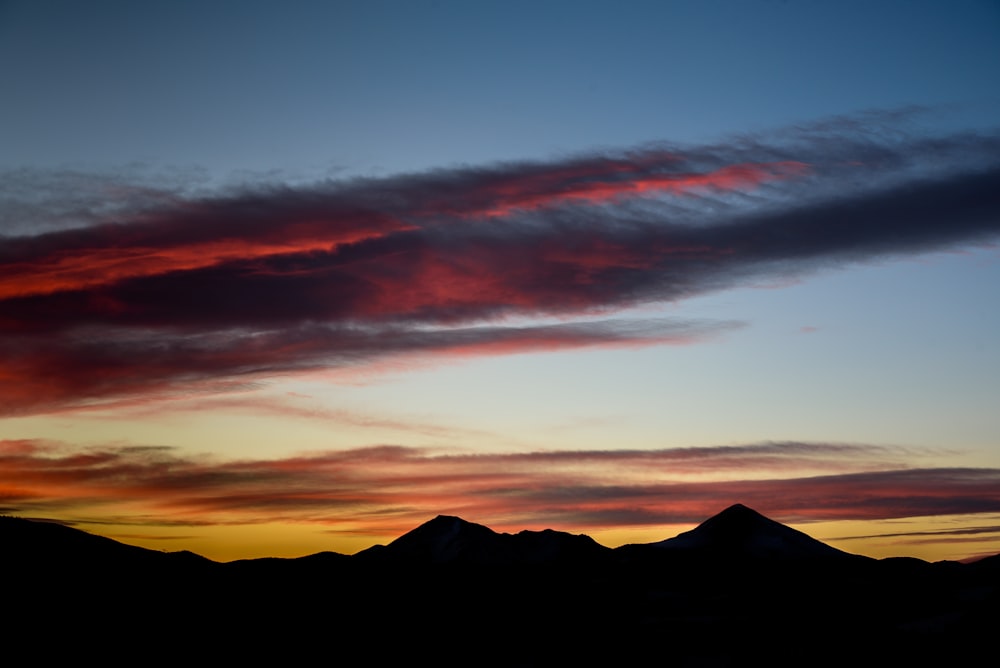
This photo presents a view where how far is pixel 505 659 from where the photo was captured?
107312mm

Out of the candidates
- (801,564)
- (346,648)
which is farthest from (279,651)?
(801,564)

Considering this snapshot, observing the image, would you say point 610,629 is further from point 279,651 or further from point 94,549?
point 94,549

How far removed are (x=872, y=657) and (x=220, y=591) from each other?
223ft

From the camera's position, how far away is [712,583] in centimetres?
17675

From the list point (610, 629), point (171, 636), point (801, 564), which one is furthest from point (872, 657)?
point (801, 564)

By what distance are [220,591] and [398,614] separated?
77.1ft

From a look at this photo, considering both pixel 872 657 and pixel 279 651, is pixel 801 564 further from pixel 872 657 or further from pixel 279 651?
pixel 279 651

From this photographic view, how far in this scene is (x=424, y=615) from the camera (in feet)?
404

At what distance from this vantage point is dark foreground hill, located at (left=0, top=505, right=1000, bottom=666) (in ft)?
278

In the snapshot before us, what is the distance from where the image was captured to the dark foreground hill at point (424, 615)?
84625 mm

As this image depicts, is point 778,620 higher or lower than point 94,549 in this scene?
lower

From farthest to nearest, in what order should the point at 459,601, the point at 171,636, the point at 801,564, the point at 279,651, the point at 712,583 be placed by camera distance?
the point at 801,564 < the point at 712,583 < the point at 459,601 < the point at 279,651 < the point at 171,636

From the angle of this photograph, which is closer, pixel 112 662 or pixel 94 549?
pixel 112 662

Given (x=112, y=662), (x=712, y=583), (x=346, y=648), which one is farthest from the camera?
(x=712, y=583)
